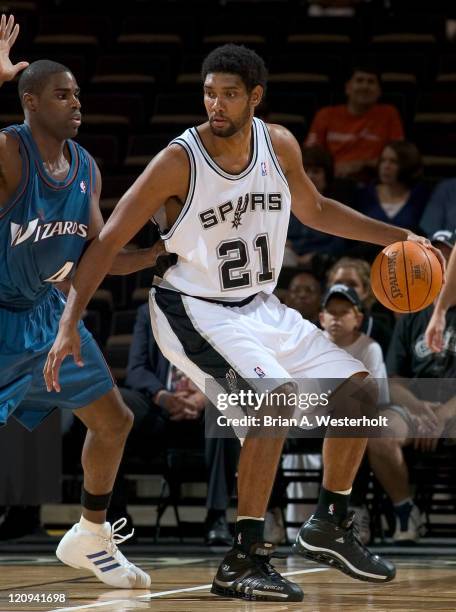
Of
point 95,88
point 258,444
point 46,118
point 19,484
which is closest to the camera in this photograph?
point 258,444

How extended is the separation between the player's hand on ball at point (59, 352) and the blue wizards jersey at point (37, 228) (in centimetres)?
42

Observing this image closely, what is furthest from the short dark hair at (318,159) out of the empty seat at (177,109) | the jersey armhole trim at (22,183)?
the jersey armhole trim at (22,183)

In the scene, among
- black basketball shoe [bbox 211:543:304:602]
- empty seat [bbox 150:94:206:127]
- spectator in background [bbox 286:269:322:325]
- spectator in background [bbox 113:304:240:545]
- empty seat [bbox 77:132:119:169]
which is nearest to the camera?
black basketball shoe [bbox 211:543:304:602]

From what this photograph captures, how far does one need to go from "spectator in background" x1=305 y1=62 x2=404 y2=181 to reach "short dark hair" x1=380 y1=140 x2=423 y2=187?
864mm

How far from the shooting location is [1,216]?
14.5ft

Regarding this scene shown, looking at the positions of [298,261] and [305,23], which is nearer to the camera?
[298,261]

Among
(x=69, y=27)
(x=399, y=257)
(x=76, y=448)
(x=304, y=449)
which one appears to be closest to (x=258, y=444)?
(x=399, y=257)

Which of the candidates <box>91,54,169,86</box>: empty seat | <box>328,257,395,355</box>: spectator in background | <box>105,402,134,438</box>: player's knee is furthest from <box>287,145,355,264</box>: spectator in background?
<box>105,402,134,438</box>: player's knee

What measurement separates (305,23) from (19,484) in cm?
581

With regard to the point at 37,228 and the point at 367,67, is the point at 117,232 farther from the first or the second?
the point at 367,67

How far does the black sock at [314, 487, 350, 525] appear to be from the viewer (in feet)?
14.7

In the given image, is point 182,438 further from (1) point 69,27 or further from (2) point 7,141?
(1) point 69,27

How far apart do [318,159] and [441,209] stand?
0.88 m

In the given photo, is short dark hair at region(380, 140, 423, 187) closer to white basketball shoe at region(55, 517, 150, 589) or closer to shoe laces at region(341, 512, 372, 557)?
shoe laces at region(341, 512, 372, 557)
